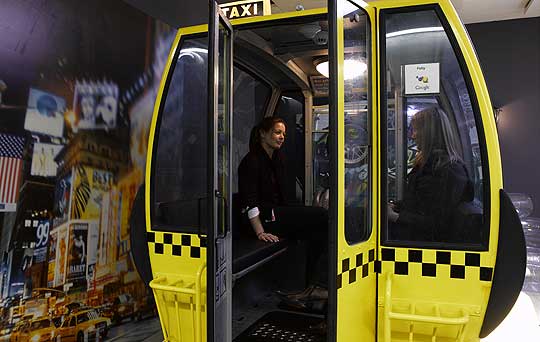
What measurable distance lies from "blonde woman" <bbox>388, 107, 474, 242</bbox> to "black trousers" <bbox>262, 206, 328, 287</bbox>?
126cm

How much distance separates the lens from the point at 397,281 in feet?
5.49

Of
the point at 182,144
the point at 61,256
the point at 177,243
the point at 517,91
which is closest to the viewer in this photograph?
the point at 177,243

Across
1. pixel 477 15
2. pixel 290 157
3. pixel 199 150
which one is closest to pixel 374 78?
pixel 199 150

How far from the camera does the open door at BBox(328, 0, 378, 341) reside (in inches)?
55.7

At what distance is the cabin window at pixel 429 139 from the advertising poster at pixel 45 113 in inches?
72.9

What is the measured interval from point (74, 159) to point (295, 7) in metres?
2.71

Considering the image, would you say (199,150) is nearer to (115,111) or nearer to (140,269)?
(140,269)

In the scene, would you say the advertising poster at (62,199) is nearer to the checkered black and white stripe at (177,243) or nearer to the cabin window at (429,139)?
the checkered black and white stripe at (177,243)

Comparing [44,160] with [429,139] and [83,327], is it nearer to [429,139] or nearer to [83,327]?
[83,327]

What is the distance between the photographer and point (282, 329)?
247cm

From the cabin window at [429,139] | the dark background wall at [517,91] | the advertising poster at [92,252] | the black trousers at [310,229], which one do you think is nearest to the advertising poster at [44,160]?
the advertising poster at [92,252]

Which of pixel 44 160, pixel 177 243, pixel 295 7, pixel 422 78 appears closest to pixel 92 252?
pixel 44 160

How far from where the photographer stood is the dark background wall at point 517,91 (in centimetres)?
503

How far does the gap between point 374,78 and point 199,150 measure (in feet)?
3.39
